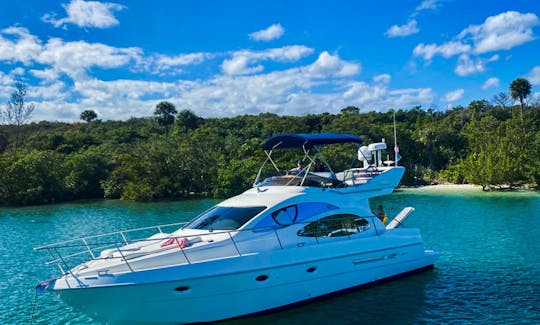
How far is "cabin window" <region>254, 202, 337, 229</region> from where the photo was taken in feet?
34.3

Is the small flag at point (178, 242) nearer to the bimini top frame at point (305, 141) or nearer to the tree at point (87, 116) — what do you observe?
the bimini top frame at point (305, 141)

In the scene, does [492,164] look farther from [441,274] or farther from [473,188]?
[441,274]

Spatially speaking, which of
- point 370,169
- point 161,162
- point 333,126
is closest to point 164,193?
point 161,162

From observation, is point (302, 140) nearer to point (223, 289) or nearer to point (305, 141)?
point (305, 141)

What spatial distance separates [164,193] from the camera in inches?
1676

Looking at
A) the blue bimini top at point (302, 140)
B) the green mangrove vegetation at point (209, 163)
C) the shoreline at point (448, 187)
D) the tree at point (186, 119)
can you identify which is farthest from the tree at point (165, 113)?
the blue bimini top at point (302, 140)

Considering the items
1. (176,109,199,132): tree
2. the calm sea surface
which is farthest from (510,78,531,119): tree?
(176,109,199,132): tree

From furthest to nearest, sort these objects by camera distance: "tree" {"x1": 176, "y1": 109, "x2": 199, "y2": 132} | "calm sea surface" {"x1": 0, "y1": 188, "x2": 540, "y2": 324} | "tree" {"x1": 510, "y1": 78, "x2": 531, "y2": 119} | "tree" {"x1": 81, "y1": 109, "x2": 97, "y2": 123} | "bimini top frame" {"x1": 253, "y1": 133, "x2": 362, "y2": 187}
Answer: "tree" {"x1": 81, "y1": 109, "x2": 97, "y2": 123}
"tree" {"x1": 176, "y1": 109, "x2": 199, "y2": 132}
"tree" {"x1": 510, "y1": 78, "x2": 531, "y2": 119}
"bimini top frame" {"x1": 253, "y1": 133, "x2": 362, "y2": 187}
"calm sea surface" {"x1": 0, "y1": 188, "x2": 540, "y2": 324}

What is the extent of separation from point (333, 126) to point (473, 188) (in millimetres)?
18472

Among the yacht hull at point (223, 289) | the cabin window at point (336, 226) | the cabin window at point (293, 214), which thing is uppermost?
the cabin window at point (293, 214)

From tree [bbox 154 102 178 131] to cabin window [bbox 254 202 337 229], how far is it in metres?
64.8

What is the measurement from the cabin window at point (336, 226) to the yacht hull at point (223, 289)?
45 centimetres

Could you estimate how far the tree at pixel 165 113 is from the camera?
73438 mm

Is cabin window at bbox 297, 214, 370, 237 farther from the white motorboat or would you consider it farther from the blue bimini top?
the blue bimini top
